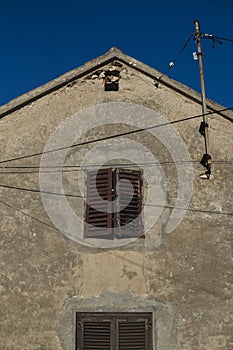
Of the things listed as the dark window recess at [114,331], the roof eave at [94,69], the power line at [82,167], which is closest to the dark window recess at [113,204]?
the power line at [82,167]

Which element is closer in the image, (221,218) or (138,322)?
(138,322)

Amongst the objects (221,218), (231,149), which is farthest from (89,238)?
(231,149)

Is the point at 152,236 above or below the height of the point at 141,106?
below

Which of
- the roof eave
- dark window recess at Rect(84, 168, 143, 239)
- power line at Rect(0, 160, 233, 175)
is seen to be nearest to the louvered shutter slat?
dark window recess at Rect(84, 168, 143, 239)

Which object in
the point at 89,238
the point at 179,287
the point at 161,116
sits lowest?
the point at 179,287

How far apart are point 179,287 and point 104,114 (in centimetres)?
376

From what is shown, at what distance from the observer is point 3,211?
8.60 metres

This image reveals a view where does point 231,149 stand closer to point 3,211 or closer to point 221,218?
point 221,218

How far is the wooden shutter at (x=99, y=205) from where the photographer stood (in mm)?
8523

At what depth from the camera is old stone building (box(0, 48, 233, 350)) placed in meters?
7.99

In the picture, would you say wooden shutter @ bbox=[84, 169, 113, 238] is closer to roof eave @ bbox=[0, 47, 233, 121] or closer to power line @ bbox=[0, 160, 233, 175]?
power line @ bbox=[0, 160, 233, 175]

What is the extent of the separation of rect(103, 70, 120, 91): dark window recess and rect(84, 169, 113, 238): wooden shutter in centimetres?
195

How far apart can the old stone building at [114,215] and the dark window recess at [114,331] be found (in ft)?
0.06

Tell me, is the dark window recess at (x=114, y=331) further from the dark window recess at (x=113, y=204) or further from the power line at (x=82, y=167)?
the power line at (x=82, y=167)
